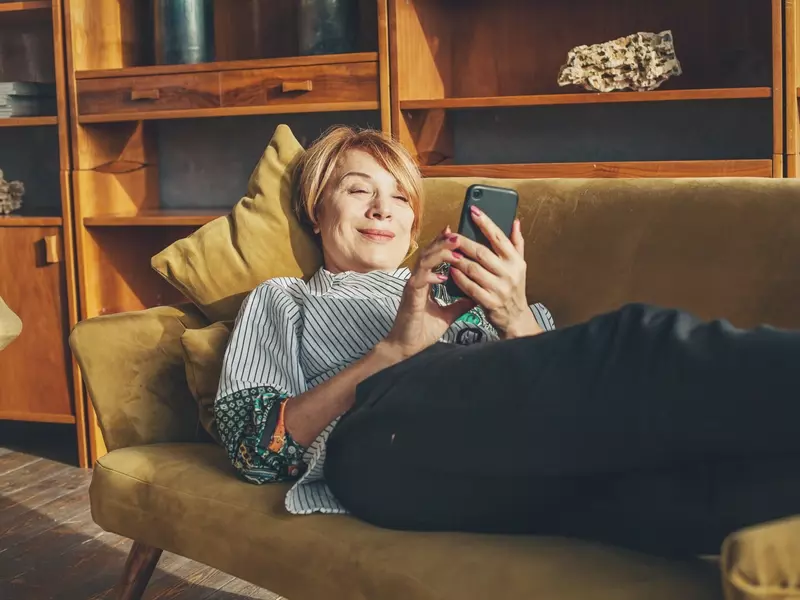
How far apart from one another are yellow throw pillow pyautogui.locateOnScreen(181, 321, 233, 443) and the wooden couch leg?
0.21 meters

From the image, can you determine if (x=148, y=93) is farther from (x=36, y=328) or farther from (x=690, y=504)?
(x=690, y=504)

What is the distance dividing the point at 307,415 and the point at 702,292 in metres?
0.60

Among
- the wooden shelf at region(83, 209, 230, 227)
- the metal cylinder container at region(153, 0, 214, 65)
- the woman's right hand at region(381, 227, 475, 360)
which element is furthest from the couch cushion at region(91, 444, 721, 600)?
the metal cylinder container at region(153, 0, 214, 65)

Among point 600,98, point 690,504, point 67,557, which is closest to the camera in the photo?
point 690,504

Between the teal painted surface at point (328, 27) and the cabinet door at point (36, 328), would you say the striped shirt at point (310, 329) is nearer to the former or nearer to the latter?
the teal painted surface at point (328, 27)

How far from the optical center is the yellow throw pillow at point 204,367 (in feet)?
5.43

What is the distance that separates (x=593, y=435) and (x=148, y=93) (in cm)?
210

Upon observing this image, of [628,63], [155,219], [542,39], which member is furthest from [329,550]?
[542,39]

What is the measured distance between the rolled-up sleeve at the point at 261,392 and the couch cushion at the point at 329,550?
4 centimetres

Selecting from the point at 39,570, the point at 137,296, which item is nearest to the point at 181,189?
the point at 137,296

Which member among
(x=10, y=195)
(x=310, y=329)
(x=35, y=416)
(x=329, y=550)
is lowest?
(x=35, y=416)

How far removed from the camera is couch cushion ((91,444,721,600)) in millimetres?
1116

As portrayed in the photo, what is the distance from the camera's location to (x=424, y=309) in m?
1.42

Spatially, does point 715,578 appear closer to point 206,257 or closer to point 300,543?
point 300,543
